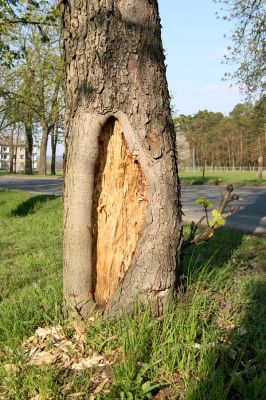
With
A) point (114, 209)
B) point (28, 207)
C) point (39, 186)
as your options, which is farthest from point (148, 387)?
point (39, 186)

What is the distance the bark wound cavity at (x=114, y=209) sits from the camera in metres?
3.04

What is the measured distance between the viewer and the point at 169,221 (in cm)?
298

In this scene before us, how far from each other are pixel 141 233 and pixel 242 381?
3.81ft

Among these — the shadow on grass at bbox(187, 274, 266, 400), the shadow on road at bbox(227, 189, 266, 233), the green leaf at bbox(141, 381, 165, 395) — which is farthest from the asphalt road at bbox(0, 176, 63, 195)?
the green leaf at bbox(141, 381, 165, 395)

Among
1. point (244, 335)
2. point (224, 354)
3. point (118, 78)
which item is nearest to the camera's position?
point (224, 354)

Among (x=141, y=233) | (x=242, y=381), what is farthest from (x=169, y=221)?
(x=242, y=381)

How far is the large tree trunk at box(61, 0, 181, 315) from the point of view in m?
2.94

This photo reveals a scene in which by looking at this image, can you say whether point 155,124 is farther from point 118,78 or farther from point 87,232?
point 87,232

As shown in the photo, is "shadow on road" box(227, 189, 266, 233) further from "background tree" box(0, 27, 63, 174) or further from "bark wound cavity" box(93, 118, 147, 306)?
"background tree" box(0, 27, 63, 174)

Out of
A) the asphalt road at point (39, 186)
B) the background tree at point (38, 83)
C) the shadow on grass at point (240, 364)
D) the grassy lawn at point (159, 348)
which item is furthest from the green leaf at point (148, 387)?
the background tree at point (38, 83)

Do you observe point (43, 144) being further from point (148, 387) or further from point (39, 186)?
point (148, 387)

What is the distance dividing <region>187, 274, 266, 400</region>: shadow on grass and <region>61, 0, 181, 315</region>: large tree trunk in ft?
1.86

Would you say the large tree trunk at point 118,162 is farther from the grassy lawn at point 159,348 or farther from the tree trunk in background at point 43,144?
the tree trunk in background at point 43,144

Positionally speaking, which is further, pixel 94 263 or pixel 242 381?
pixel 94 263
